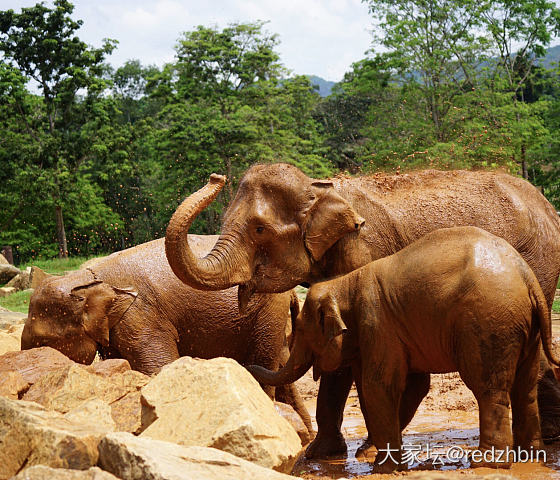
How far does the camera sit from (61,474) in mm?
4203

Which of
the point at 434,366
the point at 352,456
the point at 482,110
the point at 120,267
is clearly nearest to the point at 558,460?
the point at 434,366

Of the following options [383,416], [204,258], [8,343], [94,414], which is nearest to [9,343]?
[8,343]

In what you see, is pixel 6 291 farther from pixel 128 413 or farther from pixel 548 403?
pixel 548 403

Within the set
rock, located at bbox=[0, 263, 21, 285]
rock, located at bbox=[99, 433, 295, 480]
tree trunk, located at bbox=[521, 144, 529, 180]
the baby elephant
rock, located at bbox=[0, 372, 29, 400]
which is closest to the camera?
rock, located at bbox=[99, 433, 295, 480]

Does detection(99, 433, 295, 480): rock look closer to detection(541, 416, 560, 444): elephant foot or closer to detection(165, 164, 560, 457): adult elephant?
detection(165, 164, 560, 457): adult elephant

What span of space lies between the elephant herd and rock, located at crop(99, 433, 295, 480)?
220 cm

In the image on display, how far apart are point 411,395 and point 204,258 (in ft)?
7.63

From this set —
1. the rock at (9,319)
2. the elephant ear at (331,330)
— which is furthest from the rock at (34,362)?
the rock at (9,319)

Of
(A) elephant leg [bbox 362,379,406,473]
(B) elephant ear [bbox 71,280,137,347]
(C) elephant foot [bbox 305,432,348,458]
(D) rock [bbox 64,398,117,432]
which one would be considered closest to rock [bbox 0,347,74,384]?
(B) elephant ear [bbox 71,280,137,347]

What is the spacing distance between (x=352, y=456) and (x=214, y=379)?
2.66 meters

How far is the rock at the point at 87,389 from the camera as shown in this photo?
620cm

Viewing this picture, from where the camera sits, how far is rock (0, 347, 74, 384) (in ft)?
23.5

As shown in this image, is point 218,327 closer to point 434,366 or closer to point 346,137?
point 434,366

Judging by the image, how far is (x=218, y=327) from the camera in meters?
7.84
